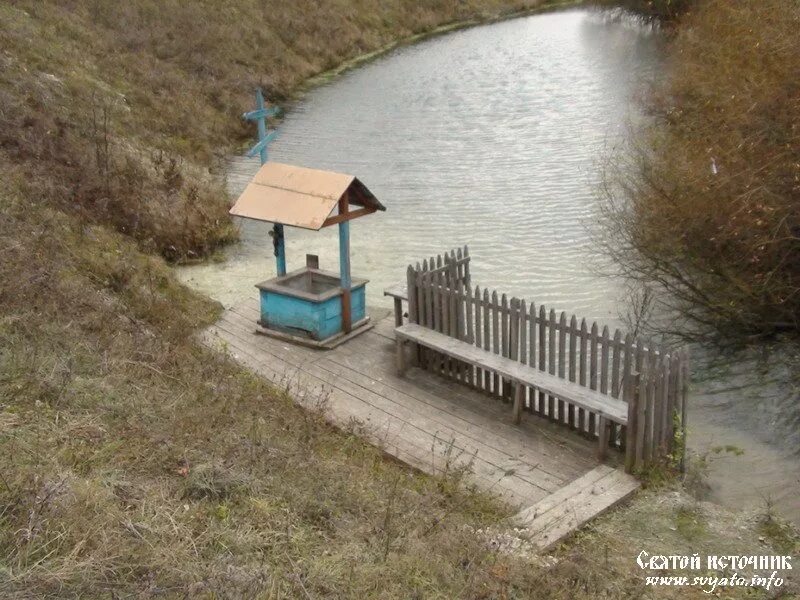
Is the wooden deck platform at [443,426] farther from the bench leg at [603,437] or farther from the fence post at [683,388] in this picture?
the fence post at [683,388]

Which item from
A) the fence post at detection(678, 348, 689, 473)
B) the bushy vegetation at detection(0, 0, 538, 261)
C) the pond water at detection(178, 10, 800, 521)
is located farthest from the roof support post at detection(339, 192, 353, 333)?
the bushy vegetation at detection(0, 0, 538, 261)

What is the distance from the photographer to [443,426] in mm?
8805

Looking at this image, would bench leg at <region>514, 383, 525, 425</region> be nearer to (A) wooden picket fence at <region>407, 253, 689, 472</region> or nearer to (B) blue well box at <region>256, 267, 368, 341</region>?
(A) wooden picket fence at <region>407, 253, 689, 472</region>

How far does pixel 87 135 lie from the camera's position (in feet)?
55.4

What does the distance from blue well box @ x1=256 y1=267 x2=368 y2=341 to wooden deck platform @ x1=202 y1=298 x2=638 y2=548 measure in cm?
22

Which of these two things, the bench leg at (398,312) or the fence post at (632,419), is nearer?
the fence post at (632,419)

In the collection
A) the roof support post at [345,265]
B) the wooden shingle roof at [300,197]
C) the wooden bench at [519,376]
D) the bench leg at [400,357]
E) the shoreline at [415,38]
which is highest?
the shoreline at [415,38]

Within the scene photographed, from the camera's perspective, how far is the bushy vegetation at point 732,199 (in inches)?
404

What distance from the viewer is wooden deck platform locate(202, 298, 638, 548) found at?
7.31 m

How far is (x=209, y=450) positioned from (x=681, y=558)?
3.44 metres

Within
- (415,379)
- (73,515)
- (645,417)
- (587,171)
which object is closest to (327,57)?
(587,171)

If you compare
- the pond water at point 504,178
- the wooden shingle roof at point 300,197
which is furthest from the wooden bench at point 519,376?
the wooden shingle roof at point 300,197

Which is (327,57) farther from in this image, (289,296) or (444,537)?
(444,537)

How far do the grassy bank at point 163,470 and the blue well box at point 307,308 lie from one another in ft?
3.30
